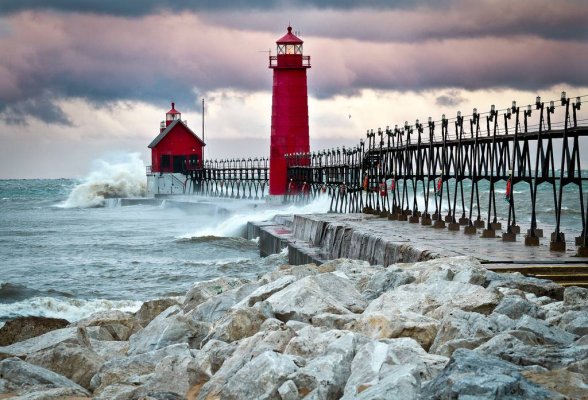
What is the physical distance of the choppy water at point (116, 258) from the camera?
782 inches

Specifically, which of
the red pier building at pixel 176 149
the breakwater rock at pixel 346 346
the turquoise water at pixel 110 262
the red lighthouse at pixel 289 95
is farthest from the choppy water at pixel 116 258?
the red pier building at pixel 176 149

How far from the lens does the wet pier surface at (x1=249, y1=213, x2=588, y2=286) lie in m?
12.9

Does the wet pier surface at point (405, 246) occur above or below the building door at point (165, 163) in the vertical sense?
below

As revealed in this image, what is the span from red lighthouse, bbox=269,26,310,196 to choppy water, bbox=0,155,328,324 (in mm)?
3389

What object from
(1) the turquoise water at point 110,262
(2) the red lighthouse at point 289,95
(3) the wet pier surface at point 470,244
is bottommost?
→ (1) the turquoise water at point 110,262

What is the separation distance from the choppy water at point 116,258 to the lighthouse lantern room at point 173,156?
43.9ft

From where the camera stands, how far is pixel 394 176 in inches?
1069

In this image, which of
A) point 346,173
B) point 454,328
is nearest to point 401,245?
point 454,328

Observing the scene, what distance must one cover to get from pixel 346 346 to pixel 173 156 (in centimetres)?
6183

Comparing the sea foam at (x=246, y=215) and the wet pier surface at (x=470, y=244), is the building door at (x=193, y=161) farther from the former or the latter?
the wet pier surface at (x=470, y=244)

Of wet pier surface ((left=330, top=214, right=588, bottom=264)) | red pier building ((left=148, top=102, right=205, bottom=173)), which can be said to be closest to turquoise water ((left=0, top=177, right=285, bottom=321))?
wet pier surface ((left=330, top=214, right=588, bottom=264))

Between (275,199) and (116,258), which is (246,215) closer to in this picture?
(275,199)

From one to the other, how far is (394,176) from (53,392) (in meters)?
20.1

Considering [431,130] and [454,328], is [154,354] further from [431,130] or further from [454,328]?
[431,130]
